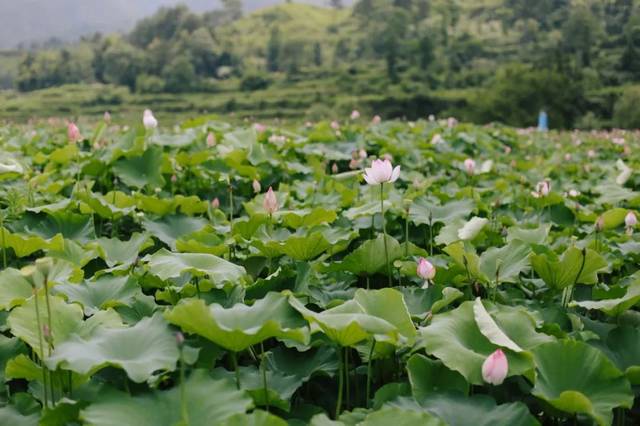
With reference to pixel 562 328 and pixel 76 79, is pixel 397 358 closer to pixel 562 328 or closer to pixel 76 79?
pixel 562 328

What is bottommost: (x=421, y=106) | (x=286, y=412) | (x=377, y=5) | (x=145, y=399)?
(x=421, y=106)

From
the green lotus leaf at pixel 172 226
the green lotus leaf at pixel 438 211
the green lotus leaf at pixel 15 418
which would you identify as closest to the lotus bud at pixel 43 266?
the green lotus leaf at pixel 15 418

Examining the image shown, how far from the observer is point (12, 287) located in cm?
146

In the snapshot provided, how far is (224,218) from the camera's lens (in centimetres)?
236

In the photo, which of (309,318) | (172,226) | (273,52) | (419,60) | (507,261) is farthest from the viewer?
(273,52)

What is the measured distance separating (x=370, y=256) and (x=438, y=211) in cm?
63

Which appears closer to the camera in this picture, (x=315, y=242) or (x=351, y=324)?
(x=351, y=324)

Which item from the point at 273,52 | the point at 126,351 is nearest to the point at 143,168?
the point at 126,351

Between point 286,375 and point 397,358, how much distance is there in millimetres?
239

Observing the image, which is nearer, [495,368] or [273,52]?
[495,368]

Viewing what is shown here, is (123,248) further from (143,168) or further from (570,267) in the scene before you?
(570,267)

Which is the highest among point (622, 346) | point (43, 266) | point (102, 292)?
point (43, 266)

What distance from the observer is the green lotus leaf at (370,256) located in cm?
170

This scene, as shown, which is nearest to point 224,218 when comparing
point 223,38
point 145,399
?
point 145,399
